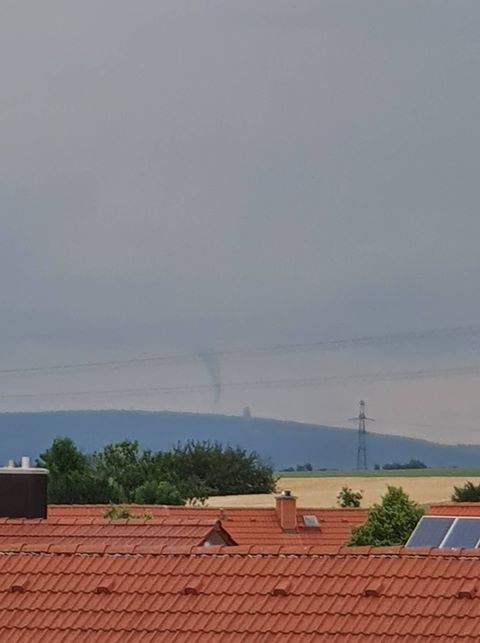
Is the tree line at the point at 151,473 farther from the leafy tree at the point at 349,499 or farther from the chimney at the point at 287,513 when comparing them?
the chimney at the point at 287,513

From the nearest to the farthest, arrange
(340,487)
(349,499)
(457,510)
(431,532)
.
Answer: (431,532)
(457,510)
(349,499)
(340,487)

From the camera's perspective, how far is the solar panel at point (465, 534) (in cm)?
3152

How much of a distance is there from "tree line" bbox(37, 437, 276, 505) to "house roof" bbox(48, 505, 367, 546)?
17927 millimetres

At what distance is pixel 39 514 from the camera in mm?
30891

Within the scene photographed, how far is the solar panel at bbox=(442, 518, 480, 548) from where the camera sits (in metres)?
31.5

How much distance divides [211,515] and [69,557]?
116 feet

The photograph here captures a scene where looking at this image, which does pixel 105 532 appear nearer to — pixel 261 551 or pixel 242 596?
pixel 261 551

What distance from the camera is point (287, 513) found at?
57.8 m

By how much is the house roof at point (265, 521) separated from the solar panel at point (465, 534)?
61.1 feet

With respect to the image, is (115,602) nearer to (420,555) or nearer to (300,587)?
(300,587)

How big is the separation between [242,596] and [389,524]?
28674 millimetres

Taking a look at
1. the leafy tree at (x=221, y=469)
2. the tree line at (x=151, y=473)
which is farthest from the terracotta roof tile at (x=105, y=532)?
the leafy tree at (x=221, y=469)

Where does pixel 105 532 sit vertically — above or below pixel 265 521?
below

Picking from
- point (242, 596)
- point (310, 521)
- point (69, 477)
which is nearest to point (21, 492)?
point (242, 596)
